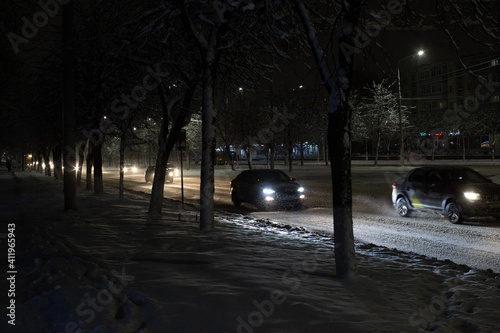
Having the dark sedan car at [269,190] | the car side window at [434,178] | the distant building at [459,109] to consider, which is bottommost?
the dark sedan car at [269,190]

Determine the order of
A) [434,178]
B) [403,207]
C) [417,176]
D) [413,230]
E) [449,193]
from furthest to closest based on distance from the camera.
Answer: [403,207], [417,176], [434,178], [449,193], [413,230]

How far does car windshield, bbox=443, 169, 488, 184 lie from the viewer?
12391 millimetres

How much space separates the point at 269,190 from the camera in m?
15.7

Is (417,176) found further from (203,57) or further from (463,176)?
(203,57)

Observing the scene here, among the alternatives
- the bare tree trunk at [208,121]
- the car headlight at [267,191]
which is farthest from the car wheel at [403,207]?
the bare tree trunk at [208,121]

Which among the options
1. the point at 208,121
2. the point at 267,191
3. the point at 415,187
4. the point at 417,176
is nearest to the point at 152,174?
the point at 267,191

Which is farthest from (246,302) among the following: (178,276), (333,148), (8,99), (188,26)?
(8,99)

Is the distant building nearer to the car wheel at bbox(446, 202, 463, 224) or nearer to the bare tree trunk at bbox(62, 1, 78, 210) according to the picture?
the car wheel at bbox(446, 202, 463, 224)

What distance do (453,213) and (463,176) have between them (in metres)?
1.49

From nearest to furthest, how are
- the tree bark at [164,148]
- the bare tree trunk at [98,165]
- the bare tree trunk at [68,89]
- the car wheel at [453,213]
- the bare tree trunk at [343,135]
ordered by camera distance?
1. the bare tree trunk at [343,135]
2. the car wheel at [453,213]
3. the bare tree trunk at [68,89]
4. the tree bark at [164,148]
5. the bare tree trunk at [98,165]

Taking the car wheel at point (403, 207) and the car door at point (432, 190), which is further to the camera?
the car wheel at point (403, 207)

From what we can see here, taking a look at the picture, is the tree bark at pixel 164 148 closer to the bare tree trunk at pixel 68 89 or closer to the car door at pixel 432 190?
the bare tree trunk at pixel 68 89

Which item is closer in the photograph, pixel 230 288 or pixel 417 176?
pixel 230 288

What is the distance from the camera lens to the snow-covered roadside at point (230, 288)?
159 inches
